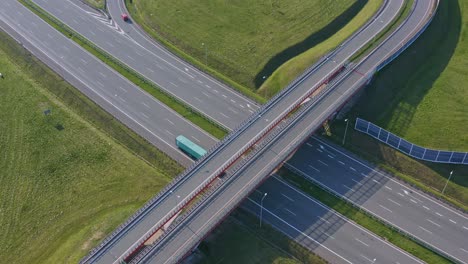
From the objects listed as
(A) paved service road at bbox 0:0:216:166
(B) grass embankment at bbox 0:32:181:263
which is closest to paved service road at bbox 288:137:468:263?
(A) paved service road at bbox 0:0:216:166

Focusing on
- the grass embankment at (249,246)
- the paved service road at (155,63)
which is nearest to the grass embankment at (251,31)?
the paved service road at (155,63)

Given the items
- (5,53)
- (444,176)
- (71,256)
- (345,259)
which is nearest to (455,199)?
(444,176)

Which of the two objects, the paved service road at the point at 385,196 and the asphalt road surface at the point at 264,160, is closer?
the asphalt road surface at the point at 264,160

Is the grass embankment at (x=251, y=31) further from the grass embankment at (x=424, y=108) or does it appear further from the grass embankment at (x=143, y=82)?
the grass embankment at (x=424, y=108)

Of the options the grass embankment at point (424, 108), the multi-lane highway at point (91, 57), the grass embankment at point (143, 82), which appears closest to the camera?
the grass embankment at point (424, 108)

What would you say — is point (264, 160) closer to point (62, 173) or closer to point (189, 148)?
point (189, 148)

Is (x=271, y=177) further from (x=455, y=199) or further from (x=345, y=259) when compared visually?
(x=455, y=199)

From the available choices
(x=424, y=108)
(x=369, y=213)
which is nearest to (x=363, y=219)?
(x=369, y=213)

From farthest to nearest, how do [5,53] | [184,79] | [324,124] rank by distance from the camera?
[5,53], [184,79], [324,124]
